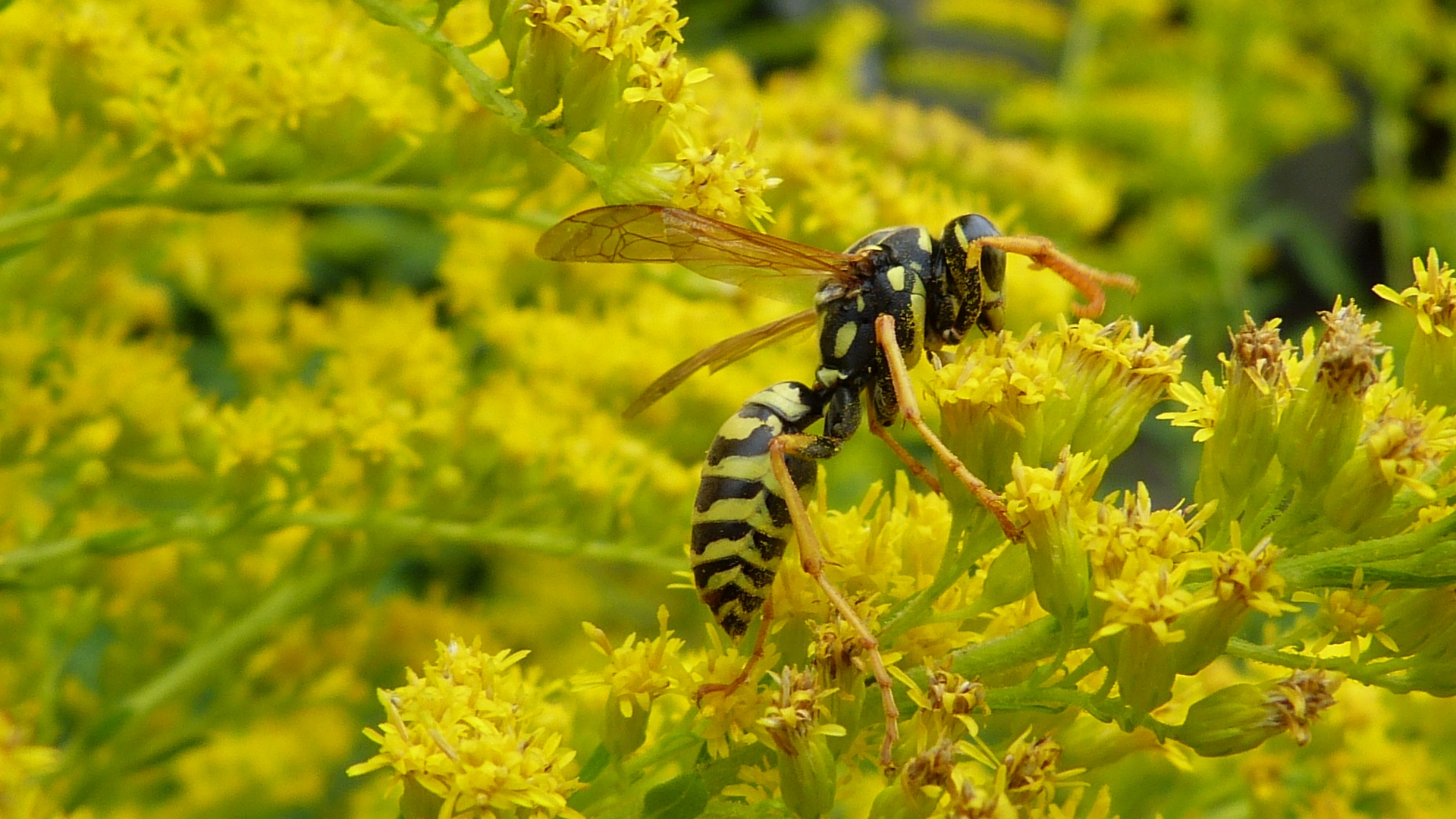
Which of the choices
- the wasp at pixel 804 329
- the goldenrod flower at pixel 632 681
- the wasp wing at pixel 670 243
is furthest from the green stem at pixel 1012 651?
the wasp wing at pixel 670 243

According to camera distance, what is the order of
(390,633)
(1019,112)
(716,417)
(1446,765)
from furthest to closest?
(1019,112), (390,633), (716,417), (1446,765)

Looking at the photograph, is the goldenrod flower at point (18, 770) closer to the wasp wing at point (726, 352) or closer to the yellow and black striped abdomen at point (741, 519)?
the yellow and black striped abdomen at point (741, 519)

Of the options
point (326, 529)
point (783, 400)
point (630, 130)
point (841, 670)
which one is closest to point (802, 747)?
point (841, 670)

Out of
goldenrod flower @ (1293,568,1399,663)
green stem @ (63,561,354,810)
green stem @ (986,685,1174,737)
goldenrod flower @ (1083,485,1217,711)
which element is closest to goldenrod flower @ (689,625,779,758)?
green stem @ (986,685,1174,737)

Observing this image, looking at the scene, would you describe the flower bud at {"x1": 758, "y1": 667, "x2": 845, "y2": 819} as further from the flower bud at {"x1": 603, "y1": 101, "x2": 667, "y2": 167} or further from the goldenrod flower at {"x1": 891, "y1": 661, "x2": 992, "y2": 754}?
the flower bud at {"x1": 603, "y1": 101, "x2": 667, "y2": 167}

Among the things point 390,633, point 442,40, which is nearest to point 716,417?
point 390,633

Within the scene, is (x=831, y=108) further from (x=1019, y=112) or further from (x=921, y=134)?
(x=1019, y=112)
